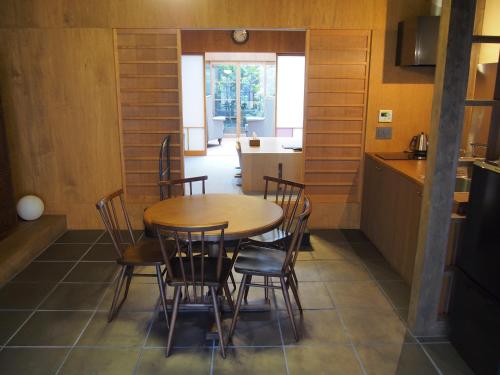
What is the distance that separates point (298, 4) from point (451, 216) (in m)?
2.57

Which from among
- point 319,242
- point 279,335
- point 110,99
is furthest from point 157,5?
point 279,335

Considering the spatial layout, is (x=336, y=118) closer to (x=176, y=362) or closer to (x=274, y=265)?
(x=274, y=265)

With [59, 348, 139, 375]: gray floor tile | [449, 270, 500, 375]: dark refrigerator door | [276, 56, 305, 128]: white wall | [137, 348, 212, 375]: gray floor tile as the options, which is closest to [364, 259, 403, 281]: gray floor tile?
[449, 270, 500, 375]: dark refrigerator door

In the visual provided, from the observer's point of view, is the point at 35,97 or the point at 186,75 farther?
the point at 186,75

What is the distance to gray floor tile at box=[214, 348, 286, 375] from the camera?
2.28 meters

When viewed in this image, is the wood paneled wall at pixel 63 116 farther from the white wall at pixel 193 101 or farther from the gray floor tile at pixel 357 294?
the white wall at pixel 193 101

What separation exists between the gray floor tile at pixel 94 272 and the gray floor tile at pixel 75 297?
10cm

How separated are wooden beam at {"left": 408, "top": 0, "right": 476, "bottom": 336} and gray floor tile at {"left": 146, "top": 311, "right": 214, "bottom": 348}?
50.8 inches

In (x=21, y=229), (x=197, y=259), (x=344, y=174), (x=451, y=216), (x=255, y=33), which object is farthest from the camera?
(x=255, y=33)

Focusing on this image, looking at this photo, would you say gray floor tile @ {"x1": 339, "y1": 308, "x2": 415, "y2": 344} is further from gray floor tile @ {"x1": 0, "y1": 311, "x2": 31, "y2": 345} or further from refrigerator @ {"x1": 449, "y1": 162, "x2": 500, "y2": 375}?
gray floor tile @ {"x1": 0, "y1": 311, "x2": 31, "y2": 345}

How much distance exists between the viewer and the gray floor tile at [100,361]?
2.26 m

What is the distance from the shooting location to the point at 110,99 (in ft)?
13.8

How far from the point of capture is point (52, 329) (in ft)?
8.71

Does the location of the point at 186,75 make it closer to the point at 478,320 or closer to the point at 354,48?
the point at 354,48
